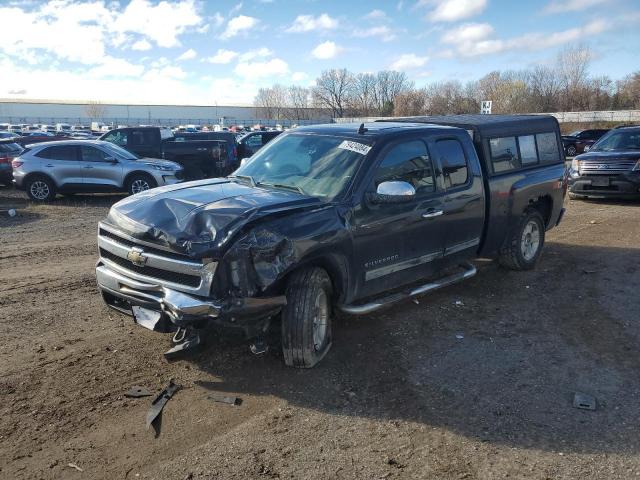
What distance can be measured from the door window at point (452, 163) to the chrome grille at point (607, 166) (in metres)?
8.33

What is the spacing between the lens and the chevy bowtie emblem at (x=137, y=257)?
4109 millimetres

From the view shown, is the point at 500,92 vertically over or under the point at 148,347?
over

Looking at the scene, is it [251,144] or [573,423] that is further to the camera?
[251,144]

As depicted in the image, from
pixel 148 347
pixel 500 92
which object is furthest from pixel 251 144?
pixel 500 92

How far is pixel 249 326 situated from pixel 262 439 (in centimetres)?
81

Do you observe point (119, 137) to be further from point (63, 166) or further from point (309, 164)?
point (309, 164)

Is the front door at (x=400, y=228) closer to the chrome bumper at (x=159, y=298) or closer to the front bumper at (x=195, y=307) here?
the front bumper at (x=195, y=307)

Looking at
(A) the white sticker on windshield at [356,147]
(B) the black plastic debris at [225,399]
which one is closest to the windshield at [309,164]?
(A) the white sticker on windshield at [356,147]

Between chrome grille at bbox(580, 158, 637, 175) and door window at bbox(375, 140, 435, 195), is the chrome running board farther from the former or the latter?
chrome grille at bbox(580, 158, 637, 175)

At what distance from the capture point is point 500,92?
7144 cm

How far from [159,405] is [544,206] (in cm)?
602

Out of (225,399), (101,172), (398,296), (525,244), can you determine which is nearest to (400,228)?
(398,296)

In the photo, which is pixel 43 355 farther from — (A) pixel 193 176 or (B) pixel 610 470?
(A) pixel 193 176

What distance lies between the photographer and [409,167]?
5285 mm
